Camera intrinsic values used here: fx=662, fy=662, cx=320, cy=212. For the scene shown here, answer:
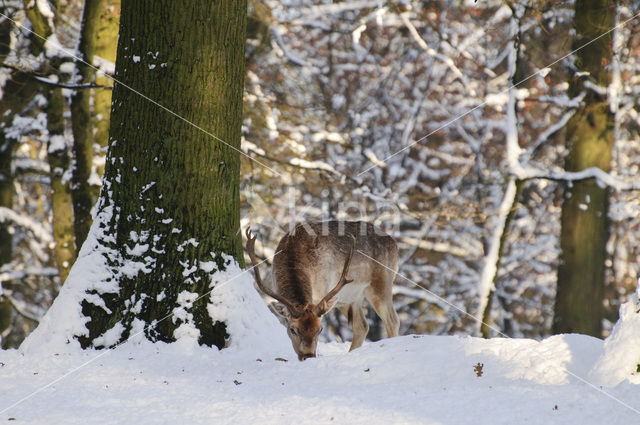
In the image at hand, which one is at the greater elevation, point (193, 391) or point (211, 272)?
point (211, 272)

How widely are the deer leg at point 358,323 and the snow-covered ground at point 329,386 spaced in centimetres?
293

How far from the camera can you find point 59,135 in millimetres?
9992

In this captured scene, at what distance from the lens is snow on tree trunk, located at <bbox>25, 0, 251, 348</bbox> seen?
4.95 m

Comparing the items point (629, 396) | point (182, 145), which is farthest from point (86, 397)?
point (629, 396)

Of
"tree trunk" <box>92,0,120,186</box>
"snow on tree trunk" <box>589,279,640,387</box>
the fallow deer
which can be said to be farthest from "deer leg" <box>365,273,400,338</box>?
"tree trunk" <box>92,0,120,186</box>

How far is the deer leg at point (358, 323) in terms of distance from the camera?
306 inches

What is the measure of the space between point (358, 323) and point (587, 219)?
4.38 m

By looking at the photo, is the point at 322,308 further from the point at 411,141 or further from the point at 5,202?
the point at 411,141

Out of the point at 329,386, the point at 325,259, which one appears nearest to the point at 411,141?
the point at 325,259

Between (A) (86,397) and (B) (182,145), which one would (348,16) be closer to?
(B) (182,145)

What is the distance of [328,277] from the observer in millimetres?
7457

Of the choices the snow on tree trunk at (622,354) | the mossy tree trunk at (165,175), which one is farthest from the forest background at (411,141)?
the snow on tree trunk at (622,354)

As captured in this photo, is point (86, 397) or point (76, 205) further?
point (76, 205)

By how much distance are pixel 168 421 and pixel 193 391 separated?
0.58 m
